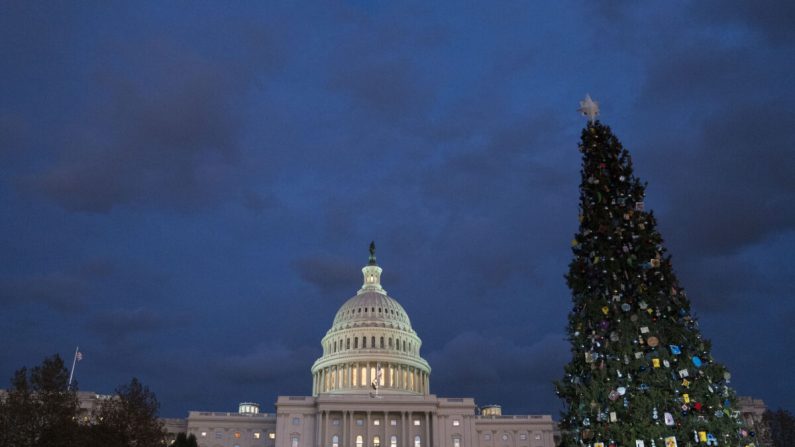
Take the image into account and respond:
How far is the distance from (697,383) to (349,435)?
82.0 m

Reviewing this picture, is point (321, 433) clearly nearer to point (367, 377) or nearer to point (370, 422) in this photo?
point (370, 422)

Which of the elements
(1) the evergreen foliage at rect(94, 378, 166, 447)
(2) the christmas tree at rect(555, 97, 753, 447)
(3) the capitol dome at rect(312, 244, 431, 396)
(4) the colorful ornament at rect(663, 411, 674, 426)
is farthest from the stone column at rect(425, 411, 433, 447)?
(4) the colorful ornament at rect(663, 411, 674, 426)

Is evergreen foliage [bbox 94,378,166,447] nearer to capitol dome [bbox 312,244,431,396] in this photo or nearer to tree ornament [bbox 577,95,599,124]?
tree ornament [bbox 577,95,599,124]

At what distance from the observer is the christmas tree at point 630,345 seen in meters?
18.6

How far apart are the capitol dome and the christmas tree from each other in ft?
295

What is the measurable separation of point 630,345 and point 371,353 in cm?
9977

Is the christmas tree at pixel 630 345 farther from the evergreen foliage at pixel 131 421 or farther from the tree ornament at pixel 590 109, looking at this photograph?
the evergreen foliage at pixel 131 421

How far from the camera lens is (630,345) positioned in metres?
19.6

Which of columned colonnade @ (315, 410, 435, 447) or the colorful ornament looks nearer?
the colorful ornament

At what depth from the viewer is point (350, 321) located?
12375 cm

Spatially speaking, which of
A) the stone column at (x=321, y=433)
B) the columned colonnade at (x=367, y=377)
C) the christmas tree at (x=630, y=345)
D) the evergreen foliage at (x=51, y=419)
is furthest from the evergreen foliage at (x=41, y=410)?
the columned colonnade at (x=367, y=377)

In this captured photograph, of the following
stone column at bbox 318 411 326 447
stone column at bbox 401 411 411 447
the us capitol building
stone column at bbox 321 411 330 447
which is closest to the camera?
stone column at bbox 318 411 326 447

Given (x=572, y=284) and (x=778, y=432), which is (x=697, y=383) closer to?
(x=572, y=284)

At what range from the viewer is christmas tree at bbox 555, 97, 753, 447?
18.6 metres
